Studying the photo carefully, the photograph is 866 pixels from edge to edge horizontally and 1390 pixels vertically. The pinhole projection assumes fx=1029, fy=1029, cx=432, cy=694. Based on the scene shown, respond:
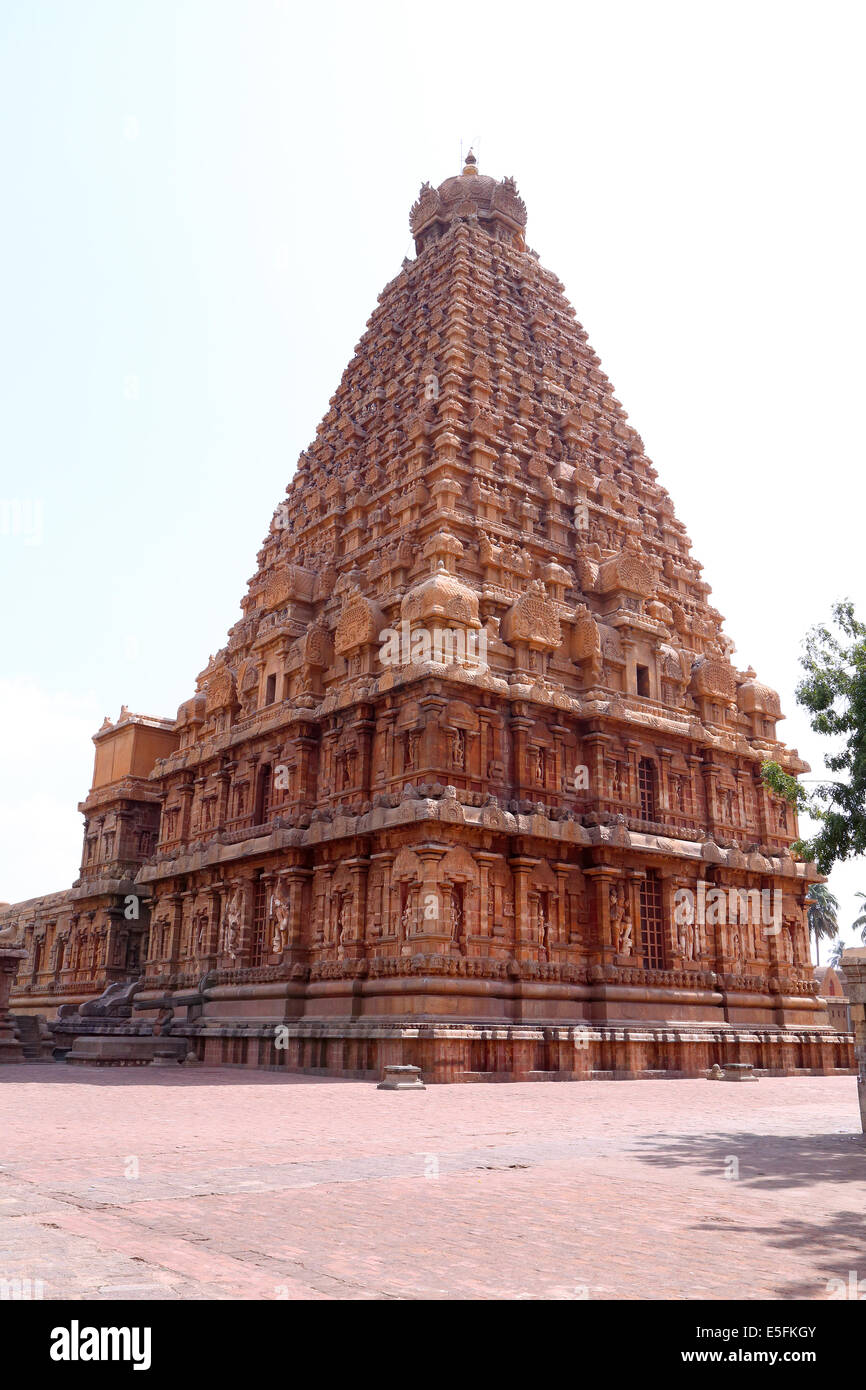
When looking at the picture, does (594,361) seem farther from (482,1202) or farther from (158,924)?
(482,1202)

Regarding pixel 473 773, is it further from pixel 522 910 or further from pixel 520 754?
pixel 522 910

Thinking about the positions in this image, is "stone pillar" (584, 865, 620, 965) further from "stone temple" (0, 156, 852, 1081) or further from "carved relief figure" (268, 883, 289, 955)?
"carved relief figure" (268, 883, 289, 955)

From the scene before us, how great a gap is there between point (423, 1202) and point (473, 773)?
61.3ft

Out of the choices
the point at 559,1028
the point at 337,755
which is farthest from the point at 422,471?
the point at 559,1028

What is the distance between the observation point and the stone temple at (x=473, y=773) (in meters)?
25.8

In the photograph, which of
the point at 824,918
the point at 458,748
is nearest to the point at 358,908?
the point at 458,748

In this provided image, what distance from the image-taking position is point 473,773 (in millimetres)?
26625

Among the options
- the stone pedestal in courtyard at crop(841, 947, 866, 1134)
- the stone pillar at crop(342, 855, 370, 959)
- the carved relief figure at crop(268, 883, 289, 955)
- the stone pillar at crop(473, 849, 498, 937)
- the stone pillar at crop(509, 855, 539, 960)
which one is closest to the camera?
the stone pedestal in courtyard at crop(841, 947, 866, 1134)

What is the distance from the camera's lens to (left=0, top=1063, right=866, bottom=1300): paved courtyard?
5.80 meters

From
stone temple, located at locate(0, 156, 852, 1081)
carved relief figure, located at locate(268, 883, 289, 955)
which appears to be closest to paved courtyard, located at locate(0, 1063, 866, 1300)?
stone temple, located at locate(0, 156, 852, 1081)

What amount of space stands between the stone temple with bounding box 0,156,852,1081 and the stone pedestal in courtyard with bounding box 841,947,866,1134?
11.1 meters

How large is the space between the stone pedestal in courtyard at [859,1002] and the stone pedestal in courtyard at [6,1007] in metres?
22.4
